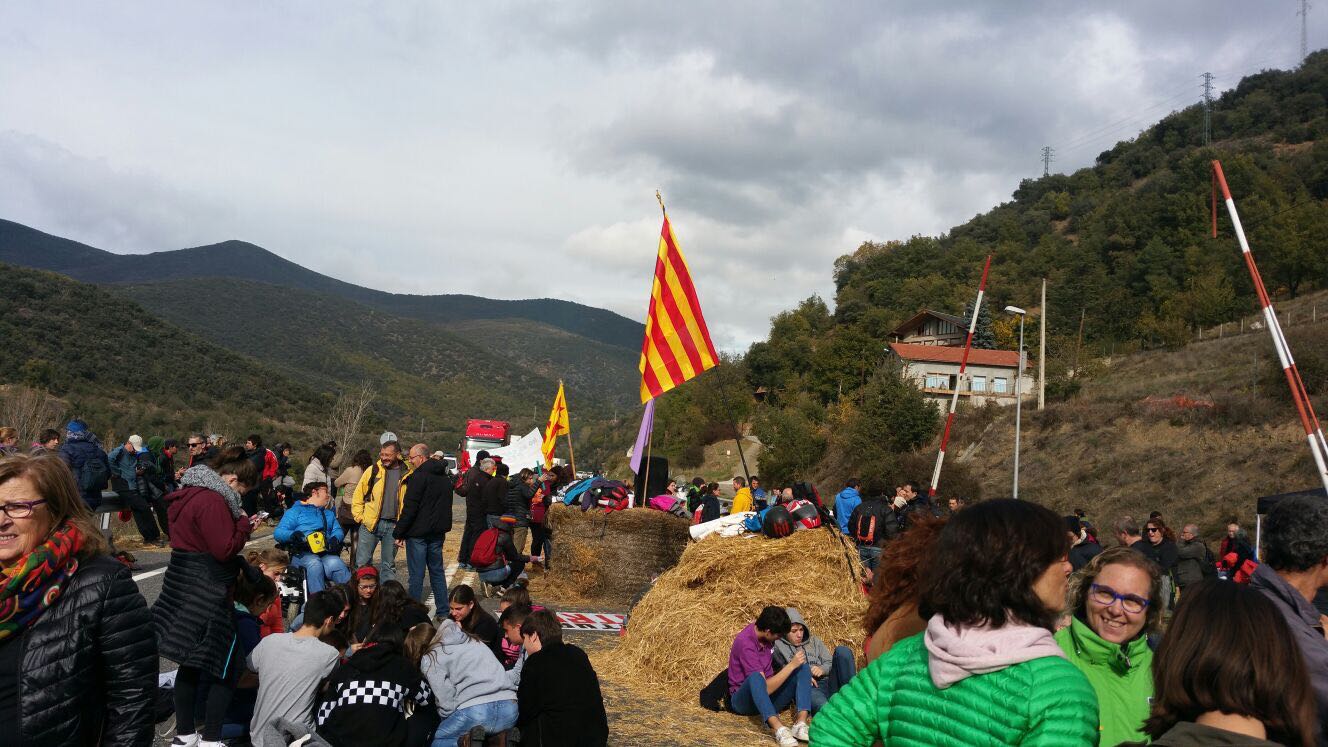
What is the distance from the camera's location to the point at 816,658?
25.2 ft

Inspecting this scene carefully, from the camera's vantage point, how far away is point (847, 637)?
8.20m

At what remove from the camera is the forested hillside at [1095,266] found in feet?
203

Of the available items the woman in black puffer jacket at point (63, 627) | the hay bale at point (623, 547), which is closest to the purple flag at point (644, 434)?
the hay bale at point (623, 547)

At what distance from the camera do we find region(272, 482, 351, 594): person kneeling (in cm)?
885

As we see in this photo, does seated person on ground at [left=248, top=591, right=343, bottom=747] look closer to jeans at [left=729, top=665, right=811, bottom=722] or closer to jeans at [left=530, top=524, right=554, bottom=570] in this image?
A: jeans at [left=729, top=665, right=811, bottom=722]

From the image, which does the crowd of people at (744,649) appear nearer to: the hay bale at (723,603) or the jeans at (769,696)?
the jeans at (769,696)

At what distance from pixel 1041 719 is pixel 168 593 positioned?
5452mm

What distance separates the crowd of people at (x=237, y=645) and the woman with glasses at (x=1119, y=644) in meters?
3.09

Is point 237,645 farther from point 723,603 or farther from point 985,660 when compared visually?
point 985,660

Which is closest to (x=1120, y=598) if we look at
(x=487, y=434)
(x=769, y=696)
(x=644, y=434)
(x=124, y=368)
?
(x=769, y=696)

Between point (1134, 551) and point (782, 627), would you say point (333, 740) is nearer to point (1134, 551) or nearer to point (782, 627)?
point (782, 627)

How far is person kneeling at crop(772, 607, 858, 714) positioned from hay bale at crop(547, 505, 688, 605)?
485 cm

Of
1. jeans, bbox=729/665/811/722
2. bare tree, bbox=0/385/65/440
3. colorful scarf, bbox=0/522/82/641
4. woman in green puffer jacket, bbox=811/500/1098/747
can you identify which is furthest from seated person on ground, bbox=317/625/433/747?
bare tree, bbox=0/385/65/440

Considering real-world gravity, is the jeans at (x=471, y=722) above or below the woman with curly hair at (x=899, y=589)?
below
